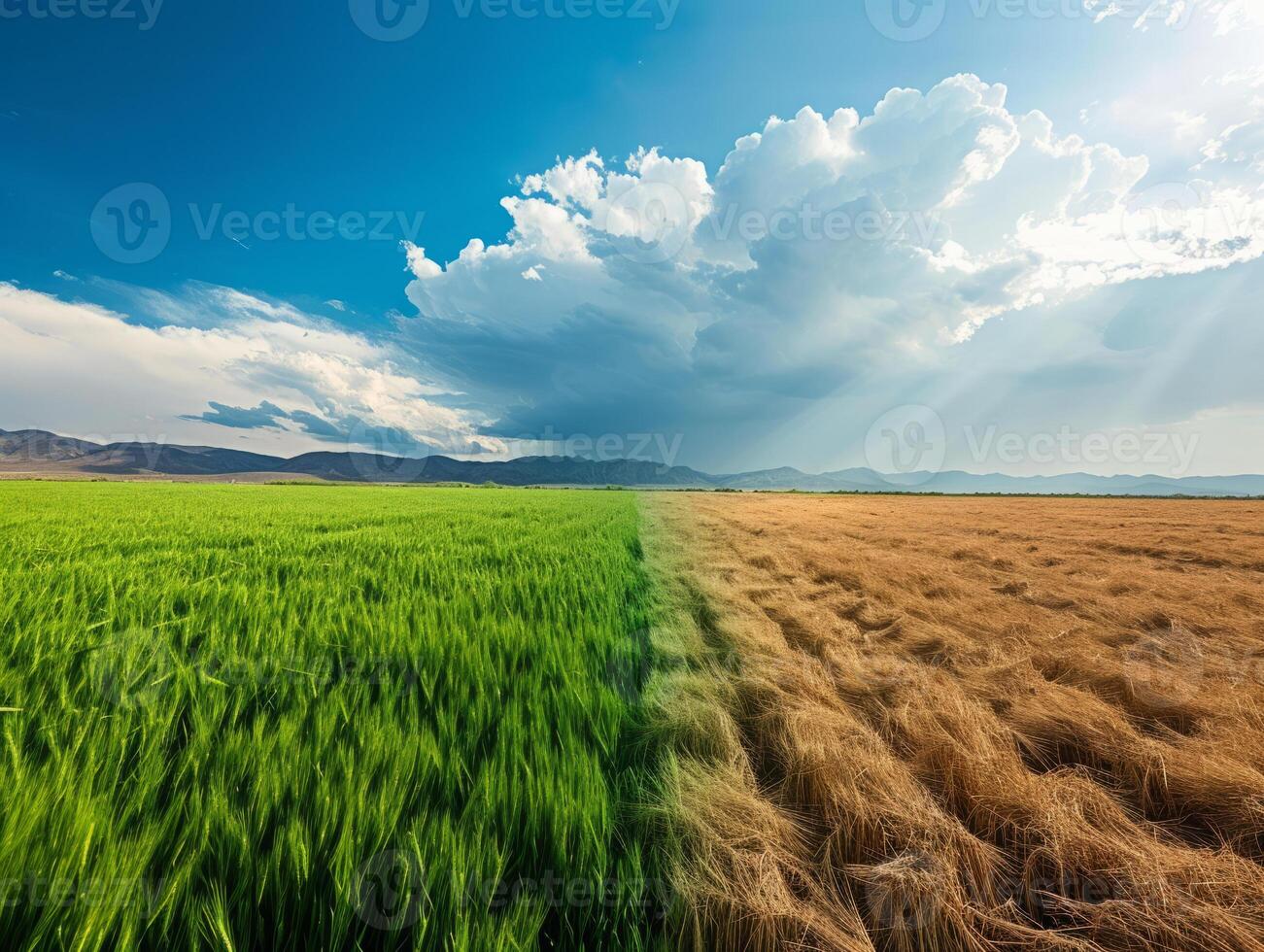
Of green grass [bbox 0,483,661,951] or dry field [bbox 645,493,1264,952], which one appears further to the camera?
dry field [bbox 645,493,1264,952]

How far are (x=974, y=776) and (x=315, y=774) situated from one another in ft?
8.47

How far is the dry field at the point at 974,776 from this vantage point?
132 cm

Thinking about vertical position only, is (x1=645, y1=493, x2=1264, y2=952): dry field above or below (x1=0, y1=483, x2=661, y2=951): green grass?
below

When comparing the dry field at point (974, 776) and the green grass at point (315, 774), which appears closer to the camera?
the green grass at point (315, 774)

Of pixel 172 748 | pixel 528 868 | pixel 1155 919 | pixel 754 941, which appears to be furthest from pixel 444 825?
pixel 1155 919

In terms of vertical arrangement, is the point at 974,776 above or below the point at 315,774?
below

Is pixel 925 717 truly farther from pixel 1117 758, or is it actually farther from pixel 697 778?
pixel 697 778

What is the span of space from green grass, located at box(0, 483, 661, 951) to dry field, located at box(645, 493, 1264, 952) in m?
0.41

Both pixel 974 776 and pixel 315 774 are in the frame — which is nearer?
pixel 315 774

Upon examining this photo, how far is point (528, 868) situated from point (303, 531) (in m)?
9.63

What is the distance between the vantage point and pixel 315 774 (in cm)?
157

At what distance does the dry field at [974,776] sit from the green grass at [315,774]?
414 millimetres

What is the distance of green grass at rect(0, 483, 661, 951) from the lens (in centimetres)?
109

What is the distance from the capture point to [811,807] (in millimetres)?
1812
